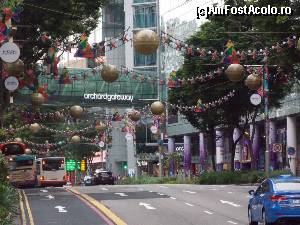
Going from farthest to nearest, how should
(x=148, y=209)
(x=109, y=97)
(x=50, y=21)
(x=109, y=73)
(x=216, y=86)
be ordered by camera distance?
(x=109, y=97) → (x=216, y=86) → (x=50, y=21) → (x=148, y=209) → (x=109, y=73)

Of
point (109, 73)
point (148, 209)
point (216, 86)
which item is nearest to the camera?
point (109, 73)

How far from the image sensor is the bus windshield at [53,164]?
69.9 meters

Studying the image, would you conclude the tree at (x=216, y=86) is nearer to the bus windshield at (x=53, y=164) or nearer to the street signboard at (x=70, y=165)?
the bus windshield at (x=53, y=164)

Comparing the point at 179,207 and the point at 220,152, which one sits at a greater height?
the point at 220,152

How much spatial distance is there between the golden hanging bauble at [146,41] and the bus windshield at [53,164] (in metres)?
49.0

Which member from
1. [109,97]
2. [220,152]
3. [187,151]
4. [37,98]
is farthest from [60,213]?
[187,151]

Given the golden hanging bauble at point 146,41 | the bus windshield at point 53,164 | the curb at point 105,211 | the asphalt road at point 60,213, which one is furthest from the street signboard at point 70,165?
the golden hanging bauble at point 146,41

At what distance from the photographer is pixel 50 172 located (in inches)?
2753

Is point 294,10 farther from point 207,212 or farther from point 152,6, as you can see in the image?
point 152,6

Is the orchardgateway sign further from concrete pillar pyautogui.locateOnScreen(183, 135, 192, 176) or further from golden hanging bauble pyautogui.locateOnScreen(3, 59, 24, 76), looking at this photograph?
golden hanging bauble pyautogui.locateOnScreen(3, 59, 24, 76)

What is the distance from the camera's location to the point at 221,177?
182 feet

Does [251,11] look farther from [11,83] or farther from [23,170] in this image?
[23,170]

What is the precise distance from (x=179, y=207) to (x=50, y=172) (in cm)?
4278

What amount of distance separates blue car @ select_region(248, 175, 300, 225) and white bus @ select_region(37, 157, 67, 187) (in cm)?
5043
